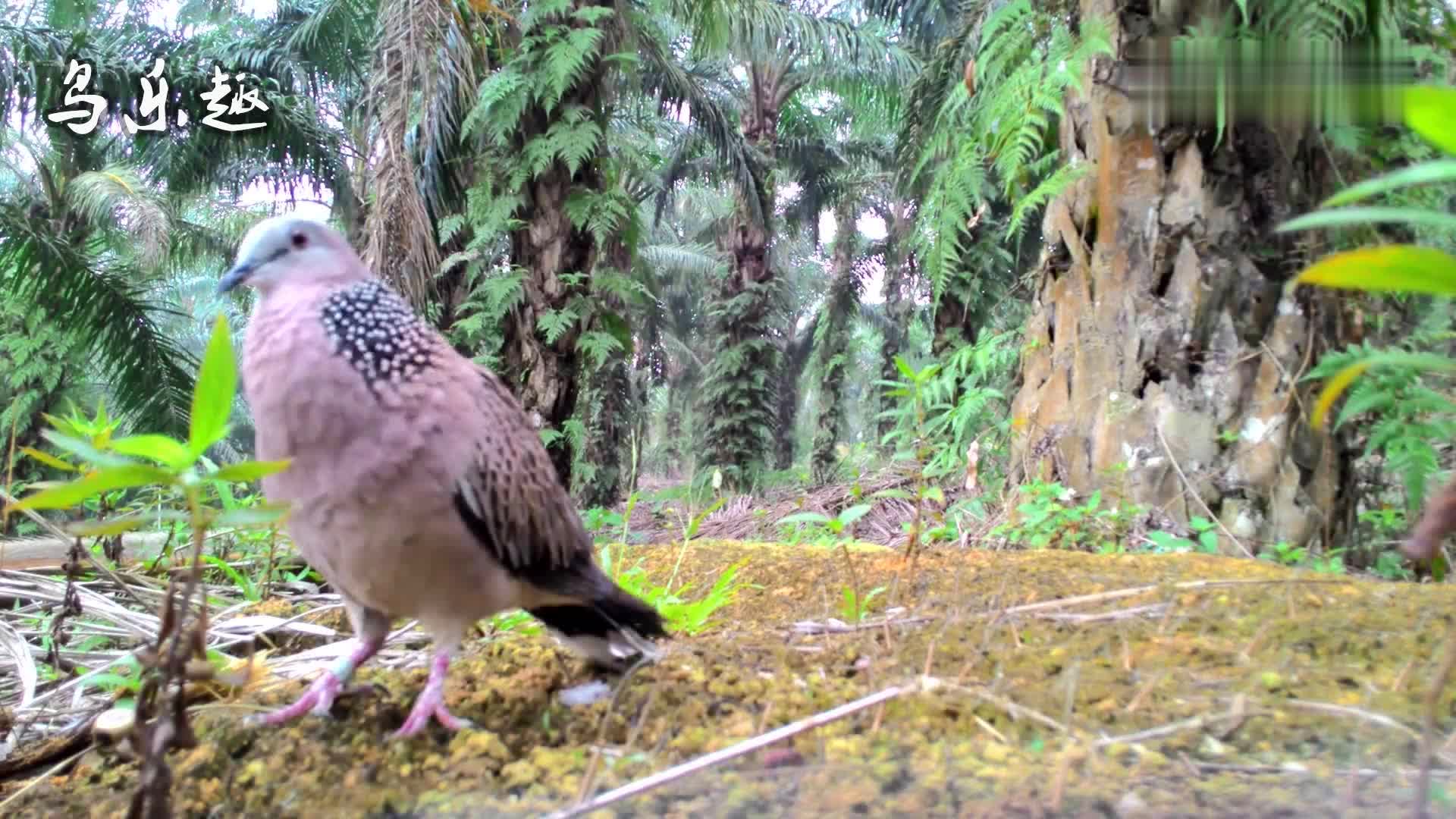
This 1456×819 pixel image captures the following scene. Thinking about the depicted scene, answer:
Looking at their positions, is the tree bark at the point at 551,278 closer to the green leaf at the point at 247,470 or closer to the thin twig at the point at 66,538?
the thin twig at the point at 66,538

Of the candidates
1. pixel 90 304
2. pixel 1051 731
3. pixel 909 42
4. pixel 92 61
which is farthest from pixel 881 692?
pixel 909 42

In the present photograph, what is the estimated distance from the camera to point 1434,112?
0.71 meters

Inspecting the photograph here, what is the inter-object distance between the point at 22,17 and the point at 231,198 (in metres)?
7.12

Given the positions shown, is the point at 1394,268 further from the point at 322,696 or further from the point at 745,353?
the point at 745,353

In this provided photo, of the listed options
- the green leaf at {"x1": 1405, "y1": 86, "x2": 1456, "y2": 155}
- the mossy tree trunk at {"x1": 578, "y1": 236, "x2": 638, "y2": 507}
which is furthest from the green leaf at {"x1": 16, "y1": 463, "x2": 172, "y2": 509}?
the mossy tree trunk at {"x1": 578, "y1": 236, "x2": 638, "y2": 507}

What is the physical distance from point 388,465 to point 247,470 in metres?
0.45

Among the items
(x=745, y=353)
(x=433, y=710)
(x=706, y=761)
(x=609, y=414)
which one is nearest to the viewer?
(x=706, y=761)

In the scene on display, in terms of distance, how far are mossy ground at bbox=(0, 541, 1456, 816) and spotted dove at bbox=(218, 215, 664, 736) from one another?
0.14 m

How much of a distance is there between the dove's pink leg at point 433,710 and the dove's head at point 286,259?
2.24 feet

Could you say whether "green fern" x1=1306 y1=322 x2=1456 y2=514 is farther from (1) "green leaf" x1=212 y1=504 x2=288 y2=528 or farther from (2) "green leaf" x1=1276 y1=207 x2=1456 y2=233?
(1) "green leaf" x1=212 y1=504 x2=288 y2=528

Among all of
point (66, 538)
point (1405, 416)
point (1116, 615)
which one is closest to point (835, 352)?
point (1405, 416)

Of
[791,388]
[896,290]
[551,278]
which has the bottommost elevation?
[791,388]

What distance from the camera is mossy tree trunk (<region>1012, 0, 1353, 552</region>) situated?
308 cm

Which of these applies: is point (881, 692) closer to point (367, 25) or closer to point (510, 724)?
point (510, 724)
